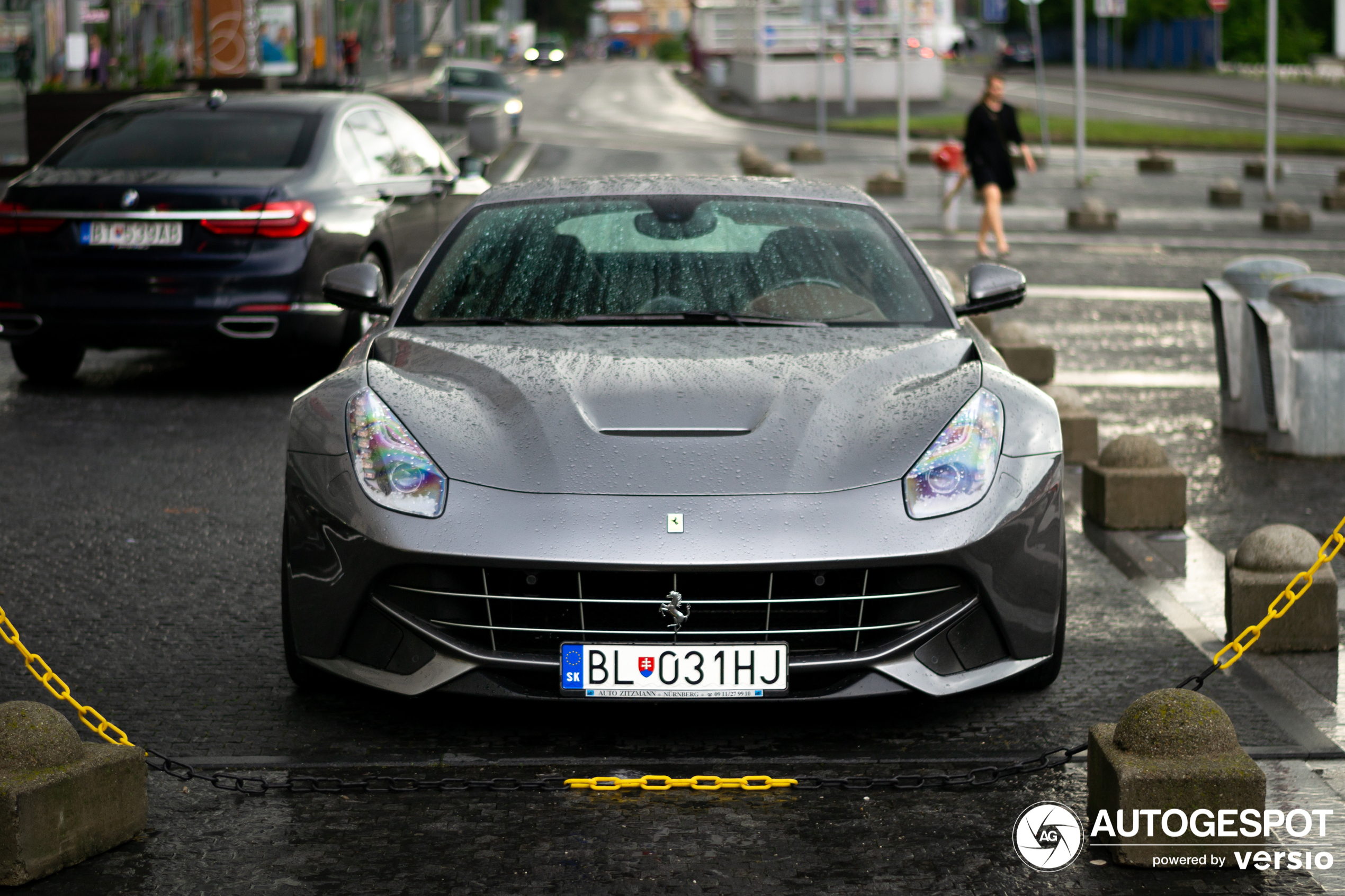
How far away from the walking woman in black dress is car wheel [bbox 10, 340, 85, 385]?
362 inches

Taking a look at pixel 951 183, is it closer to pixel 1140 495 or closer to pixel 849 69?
pixel 1140 495

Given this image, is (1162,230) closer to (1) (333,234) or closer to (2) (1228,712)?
(1) (333,234)

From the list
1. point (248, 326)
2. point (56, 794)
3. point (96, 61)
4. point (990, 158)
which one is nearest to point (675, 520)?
point (56, 794)

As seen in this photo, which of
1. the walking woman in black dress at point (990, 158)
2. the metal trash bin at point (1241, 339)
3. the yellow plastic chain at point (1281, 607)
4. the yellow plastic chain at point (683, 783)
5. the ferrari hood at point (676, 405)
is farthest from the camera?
the walking woman in black dress at point (990, 158)

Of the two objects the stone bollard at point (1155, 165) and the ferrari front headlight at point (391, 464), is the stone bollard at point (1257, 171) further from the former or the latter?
the ferrari front headlight at point (391, 464)

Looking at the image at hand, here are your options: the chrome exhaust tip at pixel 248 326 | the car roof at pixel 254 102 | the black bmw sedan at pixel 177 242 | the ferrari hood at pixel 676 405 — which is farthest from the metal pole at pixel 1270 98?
the ferrari hood at pixel 676 405

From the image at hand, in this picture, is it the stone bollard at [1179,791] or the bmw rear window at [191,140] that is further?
the bmw rear window at [191,140]

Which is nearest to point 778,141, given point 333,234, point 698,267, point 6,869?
point 333,234

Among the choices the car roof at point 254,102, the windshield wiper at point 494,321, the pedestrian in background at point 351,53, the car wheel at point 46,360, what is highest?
the pedestrian in background at point 351,53

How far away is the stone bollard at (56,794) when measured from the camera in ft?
11.5

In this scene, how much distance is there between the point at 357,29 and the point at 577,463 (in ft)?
157

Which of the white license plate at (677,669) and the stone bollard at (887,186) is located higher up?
the stone bollard at (887,186)

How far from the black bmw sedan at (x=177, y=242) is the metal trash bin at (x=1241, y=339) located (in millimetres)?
4141

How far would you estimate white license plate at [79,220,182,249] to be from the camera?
9352 mm
